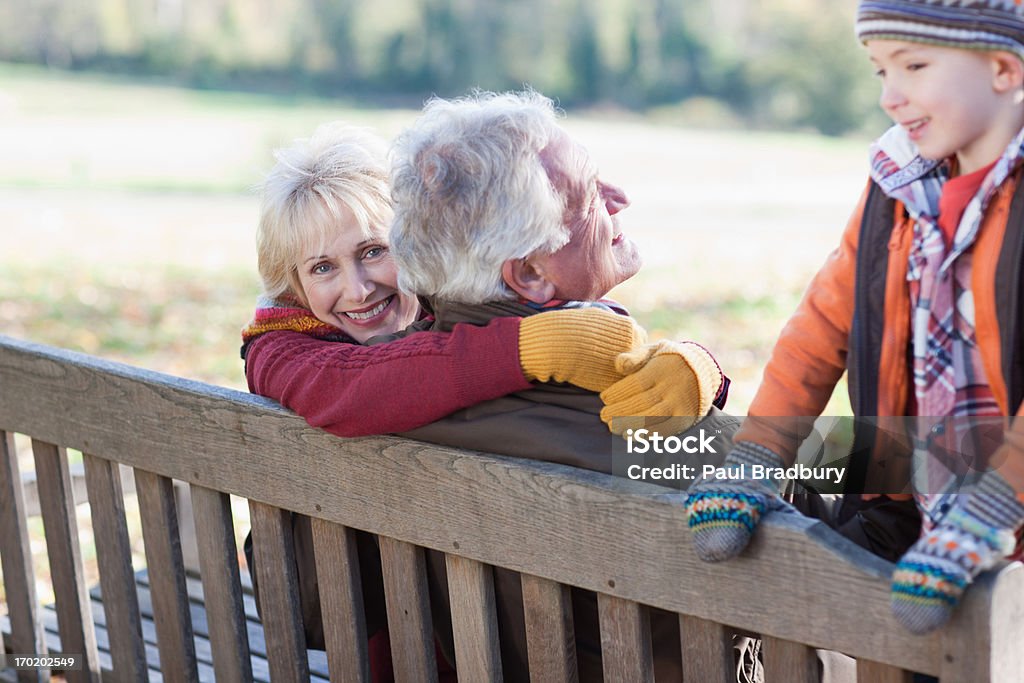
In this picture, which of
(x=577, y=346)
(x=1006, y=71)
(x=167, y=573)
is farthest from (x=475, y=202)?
(x=167, y=573)

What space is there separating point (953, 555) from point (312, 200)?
1.62 m

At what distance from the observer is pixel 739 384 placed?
7621 mm

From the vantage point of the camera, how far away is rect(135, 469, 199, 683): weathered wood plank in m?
2.69

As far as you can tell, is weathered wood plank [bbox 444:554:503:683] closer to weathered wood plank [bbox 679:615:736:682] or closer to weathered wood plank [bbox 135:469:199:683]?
weathered wood plank [bbox 679:615:736:682]

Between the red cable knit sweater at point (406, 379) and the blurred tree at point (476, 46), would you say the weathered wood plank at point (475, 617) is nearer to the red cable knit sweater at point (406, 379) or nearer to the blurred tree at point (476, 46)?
the red cable knit sweater at point (406, 379)

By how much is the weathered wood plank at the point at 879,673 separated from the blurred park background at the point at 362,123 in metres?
5.27

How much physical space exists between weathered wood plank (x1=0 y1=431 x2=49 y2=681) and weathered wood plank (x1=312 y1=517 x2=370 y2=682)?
1.09 metres

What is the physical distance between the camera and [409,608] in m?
2.29

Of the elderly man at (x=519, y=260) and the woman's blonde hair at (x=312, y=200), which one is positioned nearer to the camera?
the elderly man at (x=519, y=260)

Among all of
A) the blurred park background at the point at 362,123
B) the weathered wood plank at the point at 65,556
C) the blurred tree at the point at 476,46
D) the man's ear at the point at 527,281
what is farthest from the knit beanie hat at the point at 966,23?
the blurred tree at the point at 476,46

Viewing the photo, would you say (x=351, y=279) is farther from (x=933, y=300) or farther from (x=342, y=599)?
(x=933, y=300)

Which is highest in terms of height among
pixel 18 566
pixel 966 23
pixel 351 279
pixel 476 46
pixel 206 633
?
pixel 966 23

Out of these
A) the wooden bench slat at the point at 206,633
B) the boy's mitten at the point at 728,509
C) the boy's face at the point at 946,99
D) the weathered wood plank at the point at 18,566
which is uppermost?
the boy's face at the point at 946,99

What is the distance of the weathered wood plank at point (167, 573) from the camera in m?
2.69
